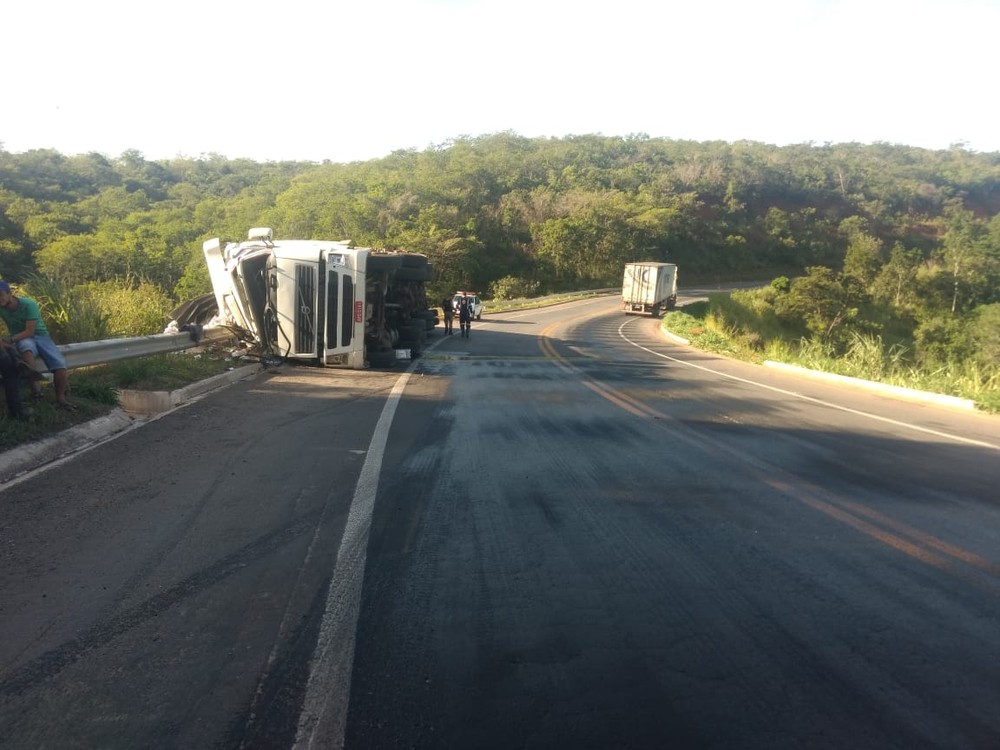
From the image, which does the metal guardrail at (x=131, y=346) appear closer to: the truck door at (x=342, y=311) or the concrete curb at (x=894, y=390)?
the truck door at (x=342, y=311)

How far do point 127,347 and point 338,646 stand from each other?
8259 mm

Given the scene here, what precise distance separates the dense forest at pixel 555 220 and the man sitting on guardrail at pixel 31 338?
2.98 meters

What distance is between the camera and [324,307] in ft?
46.9

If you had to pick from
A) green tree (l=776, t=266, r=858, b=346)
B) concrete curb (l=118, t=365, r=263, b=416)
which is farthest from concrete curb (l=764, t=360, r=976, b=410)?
green tree (l=776, t=266, r=858, b=346)

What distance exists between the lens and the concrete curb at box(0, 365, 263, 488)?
6.55 metres

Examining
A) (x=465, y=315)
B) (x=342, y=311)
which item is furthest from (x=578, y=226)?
(x=342, y=311)

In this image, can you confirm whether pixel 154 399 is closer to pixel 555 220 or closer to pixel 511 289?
pixel 511 289

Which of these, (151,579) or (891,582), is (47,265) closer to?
(151,579)

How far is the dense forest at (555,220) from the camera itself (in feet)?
133

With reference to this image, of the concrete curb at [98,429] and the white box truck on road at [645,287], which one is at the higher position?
the concrete curb at [98,429]

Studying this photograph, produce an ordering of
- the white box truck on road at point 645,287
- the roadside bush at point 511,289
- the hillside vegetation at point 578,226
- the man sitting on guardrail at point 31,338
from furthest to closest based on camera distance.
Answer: the roadside bush at point 511,289
the white box truck on road at point 645,287
the hillside vegetation at point 578,226
the man sitting on guardrail at point 31,338

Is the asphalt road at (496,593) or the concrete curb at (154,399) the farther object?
the concrete curb at (154,399)

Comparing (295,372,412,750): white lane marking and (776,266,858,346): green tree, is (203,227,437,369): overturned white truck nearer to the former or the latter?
(295,372,412,750): white lane marking

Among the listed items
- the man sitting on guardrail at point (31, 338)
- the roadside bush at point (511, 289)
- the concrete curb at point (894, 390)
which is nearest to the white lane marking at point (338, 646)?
the man sitting on guardrail at point (31, 338)
